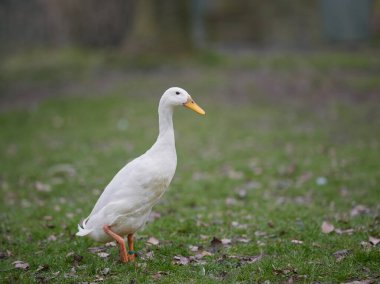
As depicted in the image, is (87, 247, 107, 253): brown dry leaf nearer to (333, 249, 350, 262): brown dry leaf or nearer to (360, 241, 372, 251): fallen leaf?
(333, 249, 350, 262): brown dry leaf

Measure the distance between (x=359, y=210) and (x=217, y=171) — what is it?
11.7ft

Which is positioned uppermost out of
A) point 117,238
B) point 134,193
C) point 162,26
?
point 162,26

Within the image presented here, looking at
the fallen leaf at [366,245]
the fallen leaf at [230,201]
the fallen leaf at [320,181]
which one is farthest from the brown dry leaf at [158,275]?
the fallen leaf at [320,181]

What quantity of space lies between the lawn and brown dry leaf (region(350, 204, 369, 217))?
3cm

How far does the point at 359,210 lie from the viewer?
26.1ft

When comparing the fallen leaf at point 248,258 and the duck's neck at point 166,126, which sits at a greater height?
the duck's neck at point 166,126

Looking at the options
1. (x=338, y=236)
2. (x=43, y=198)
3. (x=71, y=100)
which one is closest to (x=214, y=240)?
(x=338, y=236)

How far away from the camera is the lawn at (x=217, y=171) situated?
5.86 metres

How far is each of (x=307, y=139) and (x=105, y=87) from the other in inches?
377

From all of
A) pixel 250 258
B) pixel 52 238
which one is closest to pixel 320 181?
pixel 250 258

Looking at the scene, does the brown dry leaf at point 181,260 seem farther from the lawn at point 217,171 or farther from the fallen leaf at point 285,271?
the fallen leaf at point 285,271

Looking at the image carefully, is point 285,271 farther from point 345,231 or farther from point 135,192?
point 135,192

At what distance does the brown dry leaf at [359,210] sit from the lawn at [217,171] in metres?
0.03

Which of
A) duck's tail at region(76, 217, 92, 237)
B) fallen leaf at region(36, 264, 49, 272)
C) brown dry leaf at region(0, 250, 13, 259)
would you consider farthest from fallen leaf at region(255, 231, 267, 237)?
brown dry leaf at region(0, 250, 13, 259)
